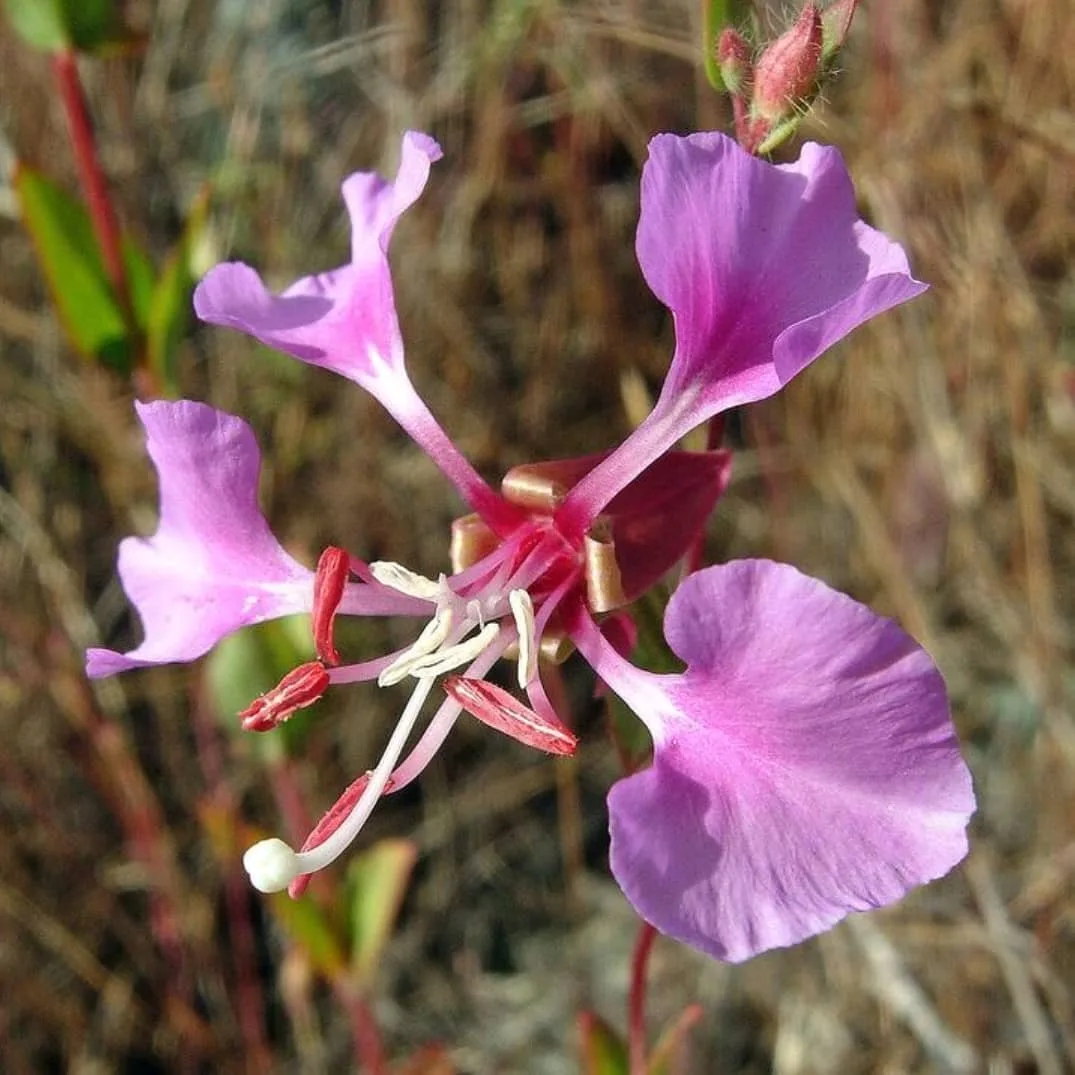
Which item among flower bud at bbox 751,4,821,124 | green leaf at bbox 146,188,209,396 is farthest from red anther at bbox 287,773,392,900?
green leaf at bbox 146,188,209,396

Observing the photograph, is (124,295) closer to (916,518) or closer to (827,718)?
(827,718)

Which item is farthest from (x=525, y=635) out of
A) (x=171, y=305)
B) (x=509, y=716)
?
(x=171, y=305)

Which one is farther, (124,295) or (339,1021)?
(339,1021)

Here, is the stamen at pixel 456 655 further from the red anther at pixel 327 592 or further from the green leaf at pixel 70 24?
the green leaf at pixel 70 24

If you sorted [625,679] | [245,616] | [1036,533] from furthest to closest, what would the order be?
[1036,533] < [245,616] < [625,679]

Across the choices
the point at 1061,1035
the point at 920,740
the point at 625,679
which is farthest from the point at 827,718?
the point at 1061,1035

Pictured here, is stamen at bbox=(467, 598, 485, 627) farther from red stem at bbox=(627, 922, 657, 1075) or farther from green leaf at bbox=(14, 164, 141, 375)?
green leaf at bbox=(14, 164, 141, 375)

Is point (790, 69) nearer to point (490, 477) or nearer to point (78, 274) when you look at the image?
point (78, 274)
